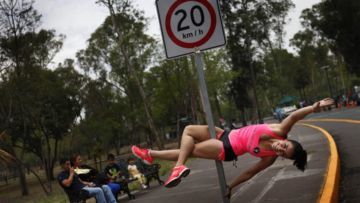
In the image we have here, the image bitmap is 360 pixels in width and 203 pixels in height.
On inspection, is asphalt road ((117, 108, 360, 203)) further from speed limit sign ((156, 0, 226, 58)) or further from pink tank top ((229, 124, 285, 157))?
speed limit sign ((156, 0, 226, 58))

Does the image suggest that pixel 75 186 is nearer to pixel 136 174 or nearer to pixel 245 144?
pixel 136 174

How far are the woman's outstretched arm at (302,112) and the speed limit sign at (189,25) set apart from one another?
87 cm

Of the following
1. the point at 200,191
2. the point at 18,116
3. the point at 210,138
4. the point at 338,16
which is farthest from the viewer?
the point at 338,16

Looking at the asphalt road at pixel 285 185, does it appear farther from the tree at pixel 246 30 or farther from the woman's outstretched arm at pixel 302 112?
the tree at pixel 246 30

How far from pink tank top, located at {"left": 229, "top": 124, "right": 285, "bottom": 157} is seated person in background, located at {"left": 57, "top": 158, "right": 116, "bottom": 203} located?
5.65 meters

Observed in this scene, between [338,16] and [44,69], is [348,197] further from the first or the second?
[338,16]

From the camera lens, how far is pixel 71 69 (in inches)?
1700

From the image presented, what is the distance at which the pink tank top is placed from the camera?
14.8 feet

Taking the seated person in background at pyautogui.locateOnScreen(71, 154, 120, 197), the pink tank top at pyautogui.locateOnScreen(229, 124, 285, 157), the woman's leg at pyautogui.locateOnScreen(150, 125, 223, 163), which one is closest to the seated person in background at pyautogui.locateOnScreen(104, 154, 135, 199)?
the seated person in background at pyautogui.locateOnScreen(71, 154, 120, 197)

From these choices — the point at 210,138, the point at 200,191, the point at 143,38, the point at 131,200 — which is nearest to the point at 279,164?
the point at 200,191

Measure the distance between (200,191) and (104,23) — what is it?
1306 inches

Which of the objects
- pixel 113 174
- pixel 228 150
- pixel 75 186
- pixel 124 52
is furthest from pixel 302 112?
pixel 124 52

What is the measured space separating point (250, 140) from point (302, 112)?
1.70ft

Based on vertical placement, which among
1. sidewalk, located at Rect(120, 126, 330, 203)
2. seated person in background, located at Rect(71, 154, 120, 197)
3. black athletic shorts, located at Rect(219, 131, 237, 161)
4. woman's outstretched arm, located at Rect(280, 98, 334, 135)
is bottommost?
sidewalk, located at Rect(120, 126, 330, 203)
